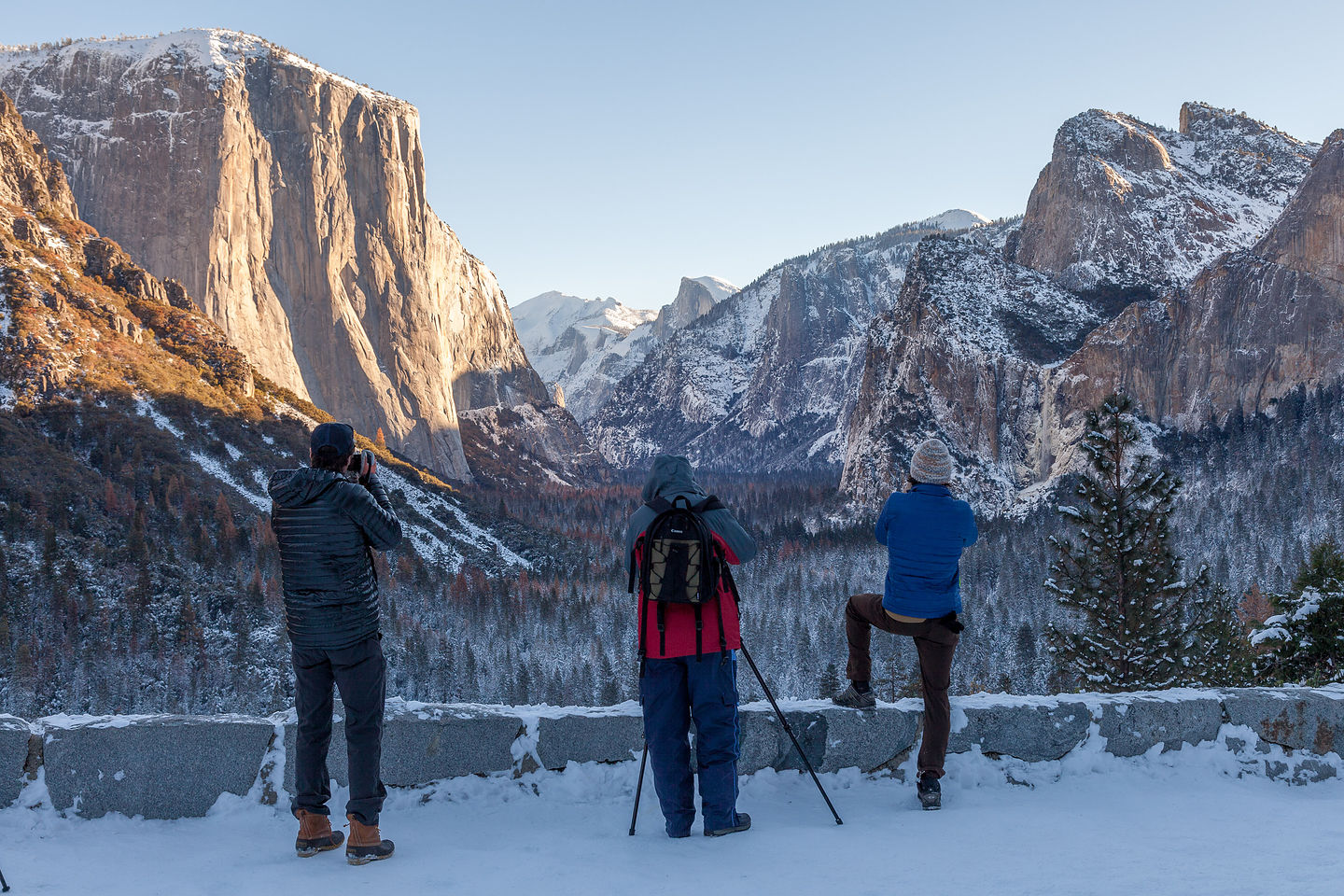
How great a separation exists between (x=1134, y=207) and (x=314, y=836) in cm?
20900

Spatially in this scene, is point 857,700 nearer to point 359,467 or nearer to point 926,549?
point 926,549

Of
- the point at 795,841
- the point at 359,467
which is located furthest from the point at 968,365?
the point at 359,467

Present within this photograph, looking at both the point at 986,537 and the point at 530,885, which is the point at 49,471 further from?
the point at 986,537

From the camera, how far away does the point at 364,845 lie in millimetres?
5730

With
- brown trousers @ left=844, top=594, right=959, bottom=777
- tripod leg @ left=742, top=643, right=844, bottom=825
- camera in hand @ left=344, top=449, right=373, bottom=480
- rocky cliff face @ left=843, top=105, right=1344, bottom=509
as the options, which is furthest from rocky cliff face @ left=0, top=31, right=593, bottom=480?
brown trousers @ left=844, top=594, right=959, bottom=777

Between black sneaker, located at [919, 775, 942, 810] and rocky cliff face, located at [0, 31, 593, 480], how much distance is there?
123 metres

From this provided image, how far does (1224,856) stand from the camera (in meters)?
5.38

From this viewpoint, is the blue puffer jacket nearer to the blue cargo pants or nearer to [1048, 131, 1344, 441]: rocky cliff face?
the blue cargo pants

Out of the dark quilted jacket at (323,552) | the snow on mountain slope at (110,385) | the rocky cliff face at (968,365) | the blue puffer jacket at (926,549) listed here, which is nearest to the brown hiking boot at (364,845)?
the dark quilted jacket at (323,552)

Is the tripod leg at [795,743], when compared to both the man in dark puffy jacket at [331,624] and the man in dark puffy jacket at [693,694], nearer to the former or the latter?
the man in dark puffy jacket at [693,694]

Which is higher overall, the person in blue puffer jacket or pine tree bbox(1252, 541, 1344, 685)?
the person in blue puffer jacket

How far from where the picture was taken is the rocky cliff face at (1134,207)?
17712 cm

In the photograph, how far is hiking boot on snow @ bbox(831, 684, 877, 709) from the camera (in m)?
7.48

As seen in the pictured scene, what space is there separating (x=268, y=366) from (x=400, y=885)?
125531mm
